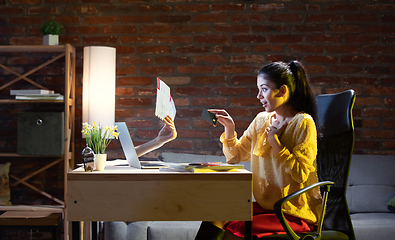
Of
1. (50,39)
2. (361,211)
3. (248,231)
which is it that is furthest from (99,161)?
(361,211)

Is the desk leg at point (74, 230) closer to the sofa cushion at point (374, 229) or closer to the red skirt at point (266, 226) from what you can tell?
the red skirt at point (266, 226)

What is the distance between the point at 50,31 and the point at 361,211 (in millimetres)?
2518

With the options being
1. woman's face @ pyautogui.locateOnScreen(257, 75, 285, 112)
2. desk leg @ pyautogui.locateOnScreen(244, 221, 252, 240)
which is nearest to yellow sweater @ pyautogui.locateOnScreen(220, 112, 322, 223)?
woman's face @ pyautogui.locateOnScreen(257, 75, 285, 112)

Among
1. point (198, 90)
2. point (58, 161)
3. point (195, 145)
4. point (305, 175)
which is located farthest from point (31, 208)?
point (305, 175)

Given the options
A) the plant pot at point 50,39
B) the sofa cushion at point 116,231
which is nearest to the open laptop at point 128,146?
the sofa cushion at point 116,231

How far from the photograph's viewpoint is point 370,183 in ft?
8.07

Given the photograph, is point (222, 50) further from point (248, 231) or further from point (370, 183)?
point (248, 231)

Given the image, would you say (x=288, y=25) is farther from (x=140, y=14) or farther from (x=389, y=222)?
(x=389, y=222)

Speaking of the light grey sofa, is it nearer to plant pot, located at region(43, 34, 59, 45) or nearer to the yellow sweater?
the yellow sweater

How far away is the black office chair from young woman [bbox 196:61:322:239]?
0.22ft

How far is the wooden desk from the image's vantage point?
132 cm

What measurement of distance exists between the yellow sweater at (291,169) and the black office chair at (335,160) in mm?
76

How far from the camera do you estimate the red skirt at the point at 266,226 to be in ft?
→ 4.77

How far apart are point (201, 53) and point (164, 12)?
1.43 feet
